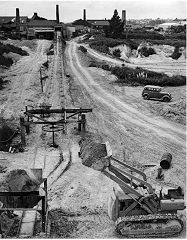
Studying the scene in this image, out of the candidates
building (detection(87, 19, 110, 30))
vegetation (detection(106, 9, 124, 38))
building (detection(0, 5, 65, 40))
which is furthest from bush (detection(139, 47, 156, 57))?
building (detection(87, 19, 110, 30))

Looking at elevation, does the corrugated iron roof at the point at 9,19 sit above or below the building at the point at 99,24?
below

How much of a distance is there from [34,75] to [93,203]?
2631 cm

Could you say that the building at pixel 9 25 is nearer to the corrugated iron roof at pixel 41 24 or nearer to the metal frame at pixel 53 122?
the corrugated iron roof at pixel 41 24

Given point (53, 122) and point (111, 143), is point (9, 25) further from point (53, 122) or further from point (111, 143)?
point (53, 122)

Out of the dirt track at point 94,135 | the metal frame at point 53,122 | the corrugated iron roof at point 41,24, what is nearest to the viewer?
the dirt track at point 94,135

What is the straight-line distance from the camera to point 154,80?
3547 centimetres

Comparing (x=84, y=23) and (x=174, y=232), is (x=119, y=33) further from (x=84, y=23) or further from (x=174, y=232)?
(x=174, y=232)

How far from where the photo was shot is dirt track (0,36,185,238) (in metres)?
12.1

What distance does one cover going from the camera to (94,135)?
64.4ft

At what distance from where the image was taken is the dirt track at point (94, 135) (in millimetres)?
12070

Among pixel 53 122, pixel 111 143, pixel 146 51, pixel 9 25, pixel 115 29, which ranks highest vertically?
pixel 9 25

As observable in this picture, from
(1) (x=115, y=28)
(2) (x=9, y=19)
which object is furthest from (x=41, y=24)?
(1) (x=115, y=28)

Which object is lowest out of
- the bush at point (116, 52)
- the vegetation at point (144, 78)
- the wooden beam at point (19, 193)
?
the wooden beam at point (19, 193)

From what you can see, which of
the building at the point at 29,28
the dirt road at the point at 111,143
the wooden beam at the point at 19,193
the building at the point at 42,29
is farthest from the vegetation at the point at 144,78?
the building at the point at 29,28
